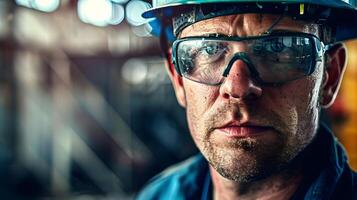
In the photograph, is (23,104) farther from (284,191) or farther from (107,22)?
(284,191)

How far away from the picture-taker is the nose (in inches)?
63.7

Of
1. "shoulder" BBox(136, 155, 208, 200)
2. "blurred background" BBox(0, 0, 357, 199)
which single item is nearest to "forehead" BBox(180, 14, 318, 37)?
"shoulder" BBox(136, 155, 208, 200)

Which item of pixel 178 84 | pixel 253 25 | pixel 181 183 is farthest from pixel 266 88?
pixel 181 183

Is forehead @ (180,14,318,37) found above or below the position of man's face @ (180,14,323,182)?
above

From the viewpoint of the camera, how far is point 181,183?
2168 mm

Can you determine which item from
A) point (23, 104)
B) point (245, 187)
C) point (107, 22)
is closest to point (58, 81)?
point (23, 104)

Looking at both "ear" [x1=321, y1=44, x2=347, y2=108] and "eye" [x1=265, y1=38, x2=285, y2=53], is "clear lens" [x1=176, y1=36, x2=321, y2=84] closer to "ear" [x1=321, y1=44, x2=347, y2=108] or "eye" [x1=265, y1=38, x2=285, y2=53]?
"eye" [x1=265, y1=38, x2=285, y2=53]

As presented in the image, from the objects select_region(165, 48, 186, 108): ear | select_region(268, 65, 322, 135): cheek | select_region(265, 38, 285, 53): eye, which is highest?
select_region(265, 38, 285, 53): eye

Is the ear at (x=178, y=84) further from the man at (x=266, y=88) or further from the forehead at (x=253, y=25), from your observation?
the forehead at (x=253, y=25)

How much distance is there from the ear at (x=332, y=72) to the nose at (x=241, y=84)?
0.29 metres

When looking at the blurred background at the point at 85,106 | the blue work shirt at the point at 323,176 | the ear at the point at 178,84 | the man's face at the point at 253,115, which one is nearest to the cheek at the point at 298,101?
the man's face at the point at 253,115

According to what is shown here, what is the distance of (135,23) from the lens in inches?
266

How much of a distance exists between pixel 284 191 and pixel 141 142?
19.6 feet

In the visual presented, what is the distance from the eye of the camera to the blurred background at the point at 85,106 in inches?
258
